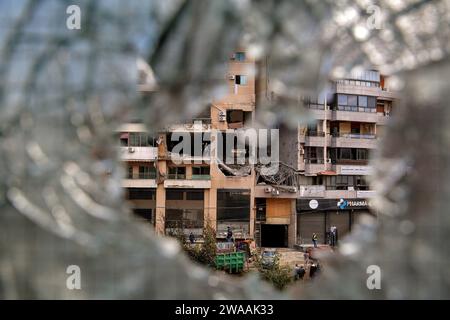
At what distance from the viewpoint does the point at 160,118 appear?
0.75 meters

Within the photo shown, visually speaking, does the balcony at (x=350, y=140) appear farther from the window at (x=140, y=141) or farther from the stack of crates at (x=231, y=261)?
the stack of crates at (x=231, y=261)

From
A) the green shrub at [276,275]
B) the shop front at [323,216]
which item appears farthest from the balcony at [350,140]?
the green shrub at [276,275]

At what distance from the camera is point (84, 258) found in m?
0.73

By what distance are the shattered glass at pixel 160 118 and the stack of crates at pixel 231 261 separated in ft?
12.7

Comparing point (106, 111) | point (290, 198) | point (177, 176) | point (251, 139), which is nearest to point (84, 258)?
point (106, 111)

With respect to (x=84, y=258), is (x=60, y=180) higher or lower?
higher

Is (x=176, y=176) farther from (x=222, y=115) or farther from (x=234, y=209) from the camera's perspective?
(x=222, y=115)

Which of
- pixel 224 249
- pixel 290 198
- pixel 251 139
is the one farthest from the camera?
pixel 290 198

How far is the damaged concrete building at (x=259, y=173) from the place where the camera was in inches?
256

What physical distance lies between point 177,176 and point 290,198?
228 centimetres

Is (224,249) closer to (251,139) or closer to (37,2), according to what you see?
(251,139)

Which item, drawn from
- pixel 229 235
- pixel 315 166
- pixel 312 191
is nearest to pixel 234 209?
pixel 229 235

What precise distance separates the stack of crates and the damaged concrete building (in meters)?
1.46

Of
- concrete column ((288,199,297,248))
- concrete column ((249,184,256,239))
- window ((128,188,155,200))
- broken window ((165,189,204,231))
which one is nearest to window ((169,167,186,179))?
broken window ((165,189,204,231))
